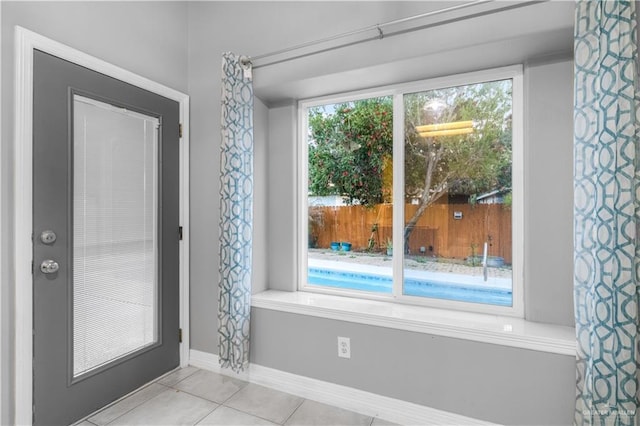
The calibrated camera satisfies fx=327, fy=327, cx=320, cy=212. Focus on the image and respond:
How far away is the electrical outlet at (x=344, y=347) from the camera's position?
1.98 metres

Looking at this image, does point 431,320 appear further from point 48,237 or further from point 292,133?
point 48,237

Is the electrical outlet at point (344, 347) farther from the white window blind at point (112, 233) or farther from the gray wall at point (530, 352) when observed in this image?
the white window blind at point (112, 233)

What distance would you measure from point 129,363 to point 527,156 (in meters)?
2.68

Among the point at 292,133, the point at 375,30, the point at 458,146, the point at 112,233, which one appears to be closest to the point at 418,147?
the point at 458,146

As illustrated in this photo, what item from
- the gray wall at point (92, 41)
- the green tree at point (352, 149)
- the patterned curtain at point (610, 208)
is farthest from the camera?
the green tree at point (352, 149)

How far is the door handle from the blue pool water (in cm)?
153

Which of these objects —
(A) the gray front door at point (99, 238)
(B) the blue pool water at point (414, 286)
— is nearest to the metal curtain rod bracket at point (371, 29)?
(A) the gray front door at point (99, 238)

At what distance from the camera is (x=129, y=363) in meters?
2.08

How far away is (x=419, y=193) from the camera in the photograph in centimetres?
213

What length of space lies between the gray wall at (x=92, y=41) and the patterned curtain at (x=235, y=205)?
54 cm

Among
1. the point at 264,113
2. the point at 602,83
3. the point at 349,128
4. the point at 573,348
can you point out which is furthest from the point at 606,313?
the point at 264,113

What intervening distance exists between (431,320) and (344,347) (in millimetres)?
550

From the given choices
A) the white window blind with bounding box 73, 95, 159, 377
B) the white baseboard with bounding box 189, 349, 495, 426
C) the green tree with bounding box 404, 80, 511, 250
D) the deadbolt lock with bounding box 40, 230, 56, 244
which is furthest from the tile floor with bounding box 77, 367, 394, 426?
the green tree with bounding box 404, 80, 511, 250

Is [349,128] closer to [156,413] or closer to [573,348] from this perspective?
[573,348]
